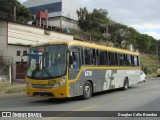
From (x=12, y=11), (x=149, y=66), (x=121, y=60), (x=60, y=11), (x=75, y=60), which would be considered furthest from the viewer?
(x=60, y=11)

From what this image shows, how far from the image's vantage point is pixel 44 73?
48.2 ft

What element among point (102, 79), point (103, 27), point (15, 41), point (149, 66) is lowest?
point (102, 79)

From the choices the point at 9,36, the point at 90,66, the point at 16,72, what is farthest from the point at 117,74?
the point at 9,36

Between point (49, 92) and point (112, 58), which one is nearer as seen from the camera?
point (49, 92)

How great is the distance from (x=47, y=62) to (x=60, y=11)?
6313 centimetres

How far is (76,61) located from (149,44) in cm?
11022

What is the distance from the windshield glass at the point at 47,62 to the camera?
1453 centimetres

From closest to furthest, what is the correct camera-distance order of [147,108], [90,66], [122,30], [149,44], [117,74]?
[147,108] → [90,66] → [117,74] → [122,30] → [149,44]

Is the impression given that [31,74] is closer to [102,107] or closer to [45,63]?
[45,63]

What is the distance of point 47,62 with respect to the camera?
14.8 m

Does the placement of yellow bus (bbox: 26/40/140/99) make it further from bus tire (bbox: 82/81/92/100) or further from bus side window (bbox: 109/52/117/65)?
bus side window (bbox: 109/52/117/65)

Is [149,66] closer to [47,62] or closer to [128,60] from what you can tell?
[128,60]

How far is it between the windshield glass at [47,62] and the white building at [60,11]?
2363 inches

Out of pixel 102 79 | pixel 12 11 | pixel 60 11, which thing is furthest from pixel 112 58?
pixel 60 11
